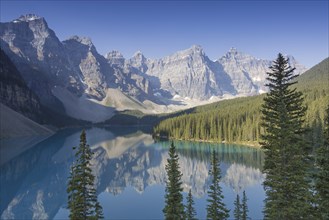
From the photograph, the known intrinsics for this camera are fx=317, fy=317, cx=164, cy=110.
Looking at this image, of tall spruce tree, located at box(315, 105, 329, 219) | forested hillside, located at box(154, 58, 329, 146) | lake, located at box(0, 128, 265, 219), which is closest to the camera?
tall spruce tree, located at box(315, 105, 329, 219)

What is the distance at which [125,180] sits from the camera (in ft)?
268

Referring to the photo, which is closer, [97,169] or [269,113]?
[269,113]

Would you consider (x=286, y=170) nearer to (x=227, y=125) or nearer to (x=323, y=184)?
(x=323, y=184)

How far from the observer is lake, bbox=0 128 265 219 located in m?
55.4

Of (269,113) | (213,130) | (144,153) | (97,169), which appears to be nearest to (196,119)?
(213,130)

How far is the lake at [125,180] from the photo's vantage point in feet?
182

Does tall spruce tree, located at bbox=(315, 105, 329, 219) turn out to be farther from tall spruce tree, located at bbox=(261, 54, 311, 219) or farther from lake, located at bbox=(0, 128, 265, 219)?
lake, located at bbox=(0, 128, 265, 219)

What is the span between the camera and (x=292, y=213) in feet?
62.6

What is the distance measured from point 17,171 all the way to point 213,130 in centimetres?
9384

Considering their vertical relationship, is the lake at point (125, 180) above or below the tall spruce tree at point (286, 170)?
below

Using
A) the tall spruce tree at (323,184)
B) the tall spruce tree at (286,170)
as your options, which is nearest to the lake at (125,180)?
the tall spruce tree at (286,170)

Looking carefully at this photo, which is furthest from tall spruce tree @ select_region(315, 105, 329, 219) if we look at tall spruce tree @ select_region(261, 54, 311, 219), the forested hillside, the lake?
the forested hillside

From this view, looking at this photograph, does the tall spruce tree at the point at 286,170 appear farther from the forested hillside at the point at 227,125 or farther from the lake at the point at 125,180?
the forested hillside at the point at 227,125

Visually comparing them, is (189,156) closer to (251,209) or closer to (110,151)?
(110,151)
